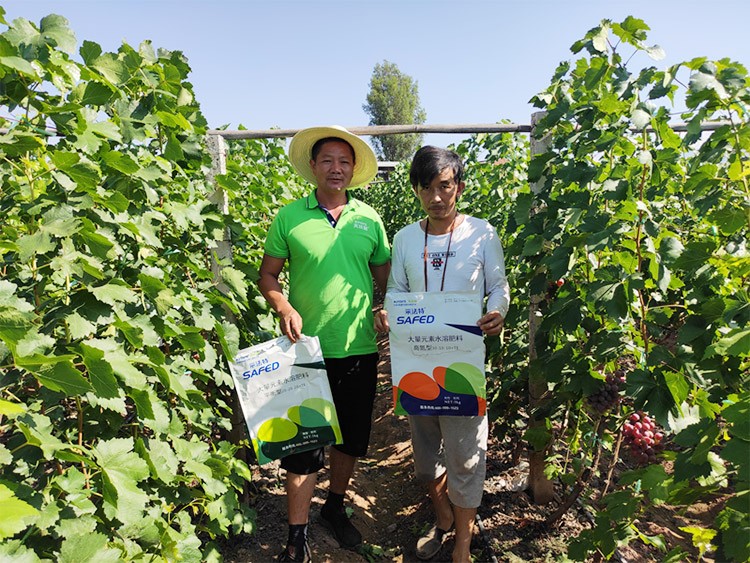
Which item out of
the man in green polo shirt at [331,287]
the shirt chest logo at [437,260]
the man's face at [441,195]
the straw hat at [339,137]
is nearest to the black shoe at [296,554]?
the man in green polo shirt at [331,287]

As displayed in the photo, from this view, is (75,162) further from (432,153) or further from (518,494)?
(518,494)

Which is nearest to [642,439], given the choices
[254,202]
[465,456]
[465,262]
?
[465,456]

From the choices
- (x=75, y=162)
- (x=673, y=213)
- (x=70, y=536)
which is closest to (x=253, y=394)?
(x=70, y=536)

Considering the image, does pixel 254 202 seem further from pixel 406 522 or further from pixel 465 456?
pixel 465 456

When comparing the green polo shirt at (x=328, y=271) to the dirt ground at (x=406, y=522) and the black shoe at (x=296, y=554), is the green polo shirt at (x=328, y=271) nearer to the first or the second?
the black shoe at (x=296, y=554)

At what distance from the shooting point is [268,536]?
8.48 ft

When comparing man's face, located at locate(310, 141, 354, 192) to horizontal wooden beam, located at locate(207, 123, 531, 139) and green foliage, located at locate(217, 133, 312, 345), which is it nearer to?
horizontal wooden beam, located at locate(207, 123, 531, 139)

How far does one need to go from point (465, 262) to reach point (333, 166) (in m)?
0.80

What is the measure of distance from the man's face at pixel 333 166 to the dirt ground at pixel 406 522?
180cm

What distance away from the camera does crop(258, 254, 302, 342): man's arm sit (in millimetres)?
2281

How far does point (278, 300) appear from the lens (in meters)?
2.37

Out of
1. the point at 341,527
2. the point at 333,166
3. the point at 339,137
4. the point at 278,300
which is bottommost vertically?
the point at 341,527

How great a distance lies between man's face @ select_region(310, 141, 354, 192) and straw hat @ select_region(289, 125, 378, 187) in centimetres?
6

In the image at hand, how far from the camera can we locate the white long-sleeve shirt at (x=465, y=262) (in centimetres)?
223
